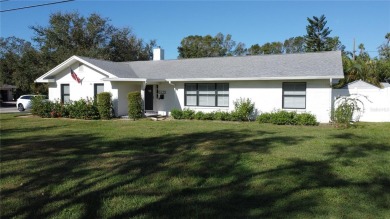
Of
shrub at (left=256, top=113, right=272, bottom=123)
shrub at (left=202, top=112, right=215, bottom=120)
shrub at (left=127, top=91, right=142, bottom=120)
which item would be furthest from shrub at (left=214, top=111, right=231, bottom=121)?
shrub at (left=127, top=91, right=142, bottom=120)

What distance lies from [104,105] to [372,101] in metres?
14.6

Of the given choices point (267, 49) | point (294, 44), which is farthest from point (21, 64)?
point (294, 44)

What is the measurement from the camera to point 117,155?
7926mm

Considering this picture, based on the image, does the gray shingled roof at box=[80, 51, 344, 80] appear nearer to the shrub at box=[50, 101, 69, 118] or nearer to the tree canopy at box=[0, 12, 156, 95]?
the shrub at box=[50, 101, 69, 118]

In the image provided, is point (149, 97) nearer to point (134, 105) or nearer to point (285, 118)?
point (134, 105)

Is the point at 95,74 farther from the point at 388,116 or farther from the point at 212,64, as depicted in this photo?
the point at 388,116

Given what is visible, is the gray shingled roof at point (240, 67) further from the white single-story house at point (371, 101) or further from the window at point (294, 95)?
the white single-story house at point (371, 101)

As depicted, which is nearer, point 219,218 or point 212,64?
point 219,218

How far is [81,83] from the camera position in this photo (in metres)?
20.7

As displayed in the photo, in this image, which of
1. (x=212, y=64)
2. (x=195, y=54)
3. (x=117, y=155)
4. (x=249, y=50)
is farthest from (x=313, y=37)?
(x=117, y=155)

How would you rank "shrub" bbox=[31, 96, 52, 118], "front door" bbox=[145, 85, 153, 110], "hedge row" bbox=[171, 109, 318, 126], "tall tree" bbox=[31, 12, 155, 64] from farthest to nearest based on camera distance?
"tall tree" bbox=[31, 12, 155, 64]
"front door" bbox=[145, 85, 153, 110]
"shrub" bbox=[31, 96, 52, 118]
"hedge row" bbox=[171, 109, 318, 126]

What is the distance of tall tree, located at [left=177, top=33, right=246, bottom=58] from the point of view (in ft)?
187

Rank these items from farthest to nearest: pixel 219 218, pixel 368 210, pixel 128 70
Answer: pixel 128 70 → pixel 368 210 → pixel 219 218

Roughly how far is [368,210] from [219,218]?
212cm
